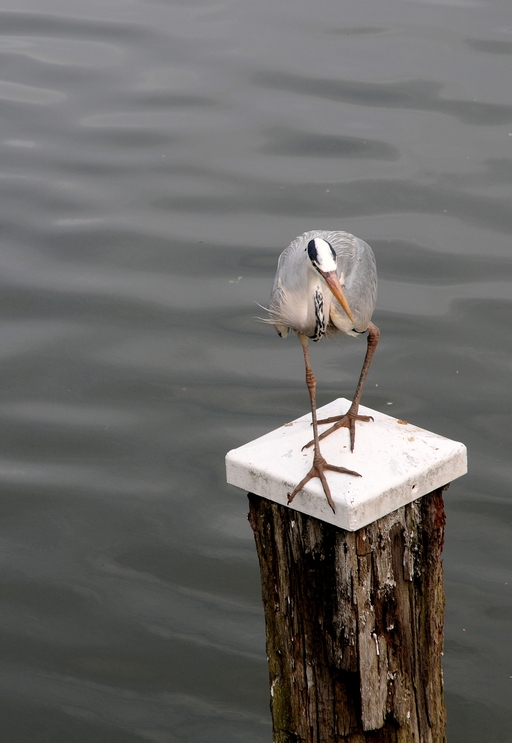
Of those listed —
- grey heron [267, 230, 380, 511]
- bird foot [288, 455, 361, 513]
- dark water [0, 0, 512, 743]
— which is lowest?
dark water [0, 0, 512, 743]

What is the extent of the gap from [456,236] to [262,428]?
231 centimetres

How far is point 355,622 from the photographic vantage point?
109 inches

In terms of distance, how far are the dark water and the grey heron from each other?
173 cm

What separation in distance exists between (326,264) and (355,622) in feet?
4.03

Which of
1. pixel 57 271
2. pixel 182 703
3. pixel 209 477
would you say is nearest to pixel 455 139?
pixel 57 271

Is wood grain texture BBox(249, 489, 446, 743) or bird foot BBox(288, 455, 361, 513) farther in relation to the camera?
wood grain texture BBox(249, 489, 446, 743)

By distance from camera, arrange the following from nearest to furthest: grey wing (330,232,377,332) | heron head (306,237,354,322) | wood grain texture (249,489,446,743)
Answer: wood grain texture (249,489,446,743) → heron head (306,237,354,322) → grey wing (330,232,377,332)

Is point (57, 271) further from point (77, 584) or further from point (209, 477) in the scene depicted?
point (77, 584)

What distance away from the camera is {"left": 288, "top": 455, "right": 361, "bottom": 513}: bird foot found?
8.67 ft

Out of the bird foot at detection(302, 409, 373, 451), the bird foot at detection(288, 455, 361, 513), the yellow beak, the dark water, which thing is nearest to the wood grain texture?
the bird foot at detection(288, 455, 361, 513)

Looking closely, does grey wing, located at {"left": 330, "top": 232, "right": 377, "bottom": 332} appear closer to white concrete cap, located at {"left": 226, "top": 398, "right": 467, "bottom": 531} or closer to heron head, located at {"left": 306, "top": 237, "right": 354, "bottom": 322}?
heron head, located at {"left": 306, "top": 237, "right": 354, "bottom": 322}

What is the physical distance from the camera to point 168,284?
6805 millimetres

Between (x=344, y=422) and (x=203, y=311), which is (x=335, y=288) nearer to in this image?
(x=344, y=422)

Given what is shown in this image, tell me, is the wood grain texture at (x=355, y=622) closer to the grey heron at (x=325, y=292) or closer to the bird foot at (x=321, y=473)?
the bird foot at (x=321, y=473)
